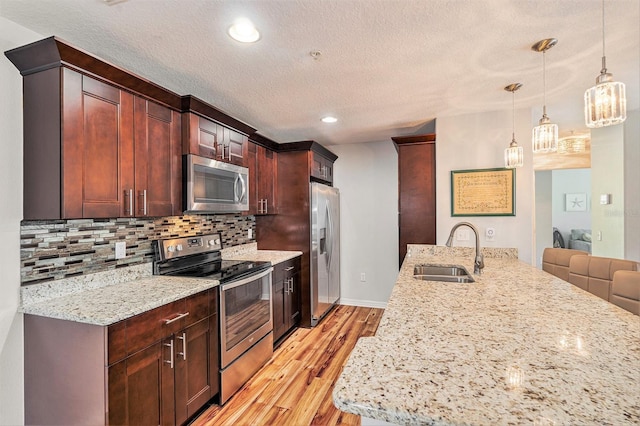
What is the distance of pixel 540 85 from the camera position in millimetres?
2330

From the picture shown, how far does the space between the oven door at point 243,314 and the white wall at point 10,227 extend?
105 centimetres

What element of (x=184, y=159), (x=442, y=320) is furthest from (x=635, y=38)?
(x=184, y=159)

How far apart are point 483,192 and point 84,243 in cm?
319

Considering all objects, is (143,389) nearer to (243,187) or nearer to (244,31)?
(243,187)

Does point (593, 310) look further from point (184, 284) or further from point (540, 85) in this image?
point (184, 284)

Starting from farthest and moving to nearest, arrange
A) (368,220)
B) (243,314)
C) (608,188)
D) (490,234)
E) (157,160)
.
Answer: (368,220), (608,188), (490,234), (243,314), (157,160)

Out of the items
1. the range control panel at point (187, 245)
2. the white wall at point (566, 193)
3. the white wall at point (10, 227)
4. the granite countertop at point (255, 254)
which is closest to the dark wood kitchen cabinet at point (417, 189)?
the granite countertop at point (255, 254)

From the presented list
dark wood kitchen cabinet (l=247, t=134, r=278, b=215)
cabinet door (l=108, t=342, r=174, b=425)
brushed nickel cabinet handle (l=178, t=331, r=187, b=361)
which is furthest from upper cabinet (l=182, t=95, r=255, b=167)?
cabinet door (l=108, t=342, r=174, b=425)

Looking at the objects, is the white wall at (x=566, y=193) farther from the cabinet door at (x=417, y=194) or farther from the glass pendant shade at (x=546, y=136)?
the glass pendant shade at (x=546, y=136)

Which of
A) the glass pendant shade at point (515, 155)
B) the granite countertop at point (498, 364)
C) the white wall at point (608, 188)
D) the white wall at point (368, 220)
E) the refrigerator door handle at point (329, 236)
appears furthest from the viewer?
the white wall at point (368, 220)

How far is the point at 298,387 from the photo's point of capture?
2.36 meters

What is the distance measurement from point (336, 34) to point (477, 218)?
2159 mm

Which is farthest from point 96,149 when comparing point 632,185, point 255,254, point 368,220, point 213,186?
point 632,185

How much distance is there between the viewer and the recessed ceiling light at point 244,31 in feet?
5.03
